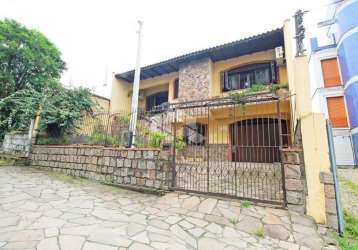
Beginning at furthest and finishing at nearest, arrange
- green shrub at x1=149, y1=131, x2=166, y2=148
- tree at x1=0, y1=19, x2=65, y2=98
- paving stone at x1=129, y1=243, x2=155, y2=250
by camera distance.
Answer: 1. tree at x1=0, y1=19, x2=65, y2=98
2. green shrub at x1=149, y1=131, x2=166, y2=148
3. paving stone at x1=129, y1=243, x2=155, y2=250

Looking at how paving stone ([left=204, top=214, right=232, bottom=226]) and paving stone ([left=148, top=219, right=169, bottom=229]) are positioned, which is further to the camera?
paving stone ([left=204, top=214, right=232, bottom=226])

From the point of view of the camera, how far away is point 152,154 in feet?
17.2

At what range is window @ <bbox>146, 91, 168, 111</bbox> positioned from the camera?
13773 millimetres

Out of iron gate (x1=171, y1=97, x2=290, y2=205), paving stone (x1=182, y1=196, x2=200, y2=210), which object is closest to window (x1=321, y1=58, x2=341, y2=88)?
iron gate (x1=171, y1=97, x2=290, y2=205)

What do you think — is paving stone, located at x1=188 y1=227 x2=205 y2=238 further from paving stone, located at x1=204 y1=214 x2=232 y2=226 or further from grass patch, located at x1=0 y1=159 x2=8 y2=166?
grass patch, located at x1=0 y1=159 x2=8 y2=166

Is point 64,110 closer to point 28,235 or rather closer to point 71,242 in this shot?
point 28,235

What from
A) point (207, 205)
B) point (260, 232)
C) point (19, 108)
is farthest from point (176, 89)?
point (260, 232)

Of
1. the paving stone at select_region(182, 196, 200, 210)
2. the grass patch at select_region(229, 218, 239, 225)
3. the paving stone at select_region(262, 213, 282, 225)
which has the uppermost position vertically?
the paving stone at select_region(182, 196, 200, 210)

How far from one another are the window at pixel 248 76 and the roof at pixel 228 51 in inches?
30.4

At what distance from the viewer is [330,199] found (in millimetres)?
3258

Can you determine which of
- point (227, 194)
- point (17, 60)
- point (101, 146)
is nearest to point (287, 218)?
point (227, 194)

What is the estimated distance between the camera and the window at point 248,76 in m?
9.80

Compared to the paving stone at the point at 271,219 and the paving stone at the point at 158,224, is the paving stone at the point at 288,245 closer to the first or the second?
the paving stone at the point at 271,219

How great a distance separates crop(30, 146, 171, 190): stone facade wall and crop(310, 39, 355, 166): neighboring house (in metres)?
13.2
